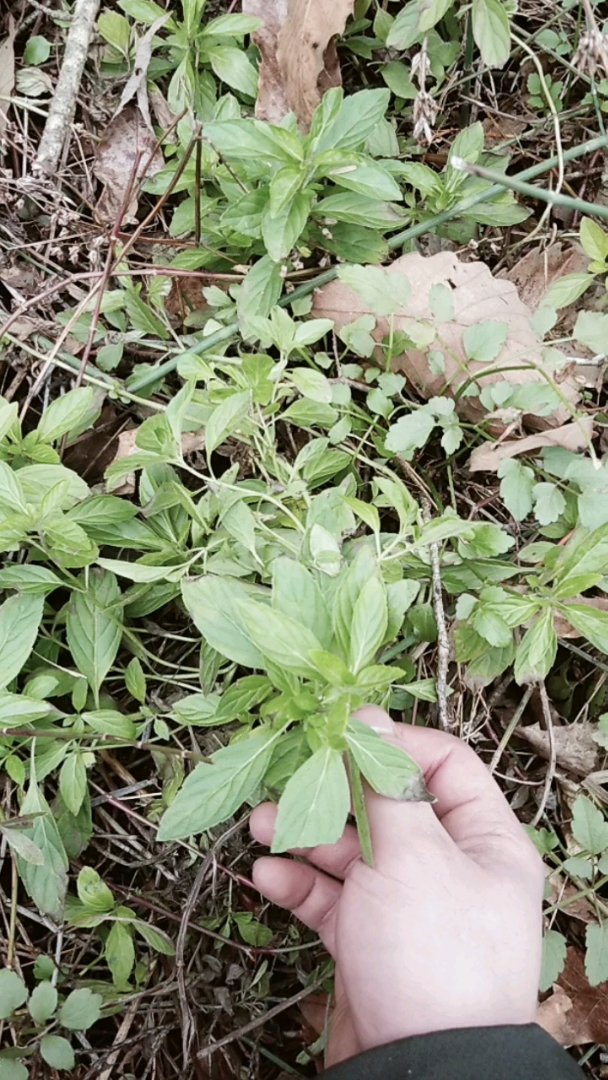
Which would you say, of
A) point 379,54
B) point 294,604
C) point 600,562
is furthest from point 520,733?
point 379,54

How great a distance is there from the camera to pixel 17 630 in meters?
1.53

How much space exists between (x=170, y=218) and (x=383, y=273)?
716 mm

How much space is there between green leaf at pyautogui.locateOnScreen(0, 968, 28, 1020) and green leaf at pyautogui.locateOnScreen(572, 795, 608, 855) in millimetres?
1193

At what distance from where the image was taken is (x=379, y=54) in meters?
2.09

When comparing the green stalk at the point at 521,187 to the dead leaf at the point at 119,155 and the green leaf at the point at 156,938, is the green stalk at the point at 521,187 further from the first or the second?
the green leaf at the point at 156,938

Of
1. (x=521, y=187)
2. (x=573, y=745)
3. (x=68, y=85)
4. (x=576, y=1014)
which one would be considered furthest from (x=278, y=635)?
(x=68, y=85)

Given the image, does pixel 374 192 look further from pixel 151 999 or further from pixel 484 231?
pixel 151 999

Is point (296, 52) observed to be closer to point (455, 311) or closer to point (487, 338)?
point (455, 311)

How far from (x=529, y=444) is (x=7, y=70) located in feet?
5.54

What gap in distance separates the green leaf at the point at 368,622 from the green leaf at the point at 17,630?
68 cm

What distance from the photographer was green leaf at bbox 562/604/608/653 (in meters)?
1.41

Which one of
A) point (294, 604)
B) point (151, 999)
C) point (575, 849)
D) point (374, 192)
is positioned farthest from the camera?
point (575, 849)

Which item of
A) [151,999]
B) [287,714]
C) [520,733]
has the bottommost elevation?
[151,999]

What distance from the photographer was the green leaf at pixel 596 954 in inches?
65.9
